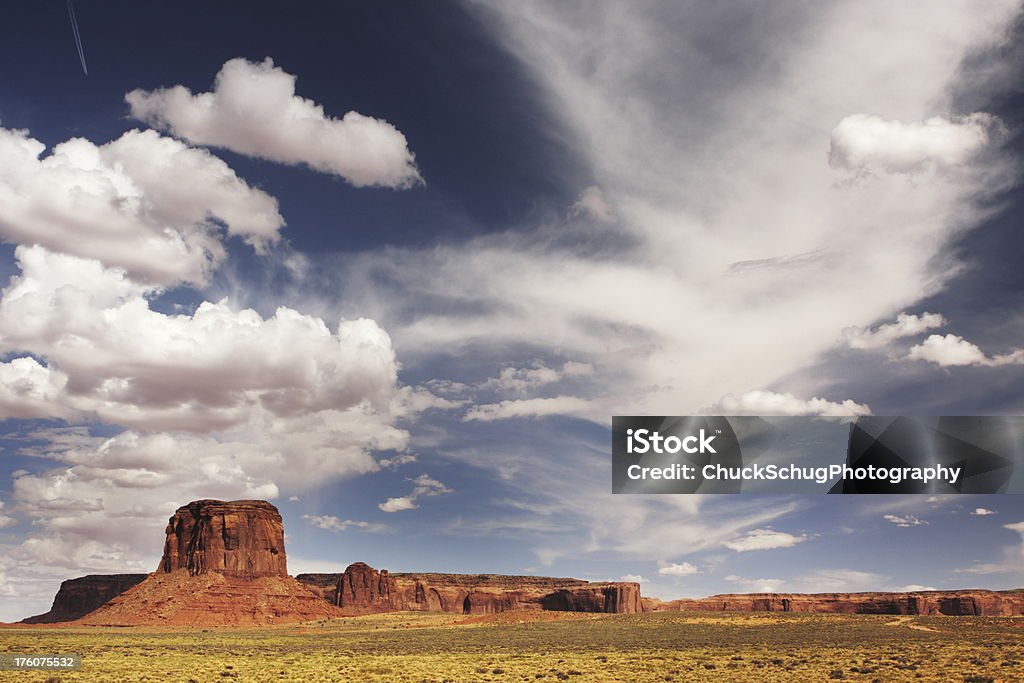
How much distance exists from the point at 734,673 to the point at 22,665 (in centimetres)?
4013

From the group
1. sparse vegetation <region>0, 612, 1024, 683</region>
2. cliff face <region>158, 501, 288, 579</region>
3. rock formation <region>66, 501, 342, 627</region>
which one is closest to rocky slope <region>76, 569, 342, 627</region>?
rock formation <region>66, 501, 342, 627</region>

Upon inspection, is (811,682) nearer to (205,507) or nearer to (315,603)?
(315,603)

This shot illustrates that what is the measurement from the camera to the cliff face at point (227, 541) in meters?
148

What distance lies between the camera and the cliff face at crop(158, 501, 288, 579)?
485 feet

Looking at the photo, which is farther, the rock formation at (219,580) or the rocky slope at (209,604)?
the rock formation at (219,580)

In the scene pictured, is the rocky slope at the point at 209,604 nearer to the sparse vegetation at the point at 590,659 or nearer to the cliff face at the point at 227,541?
the cliff face at the point at 227,541

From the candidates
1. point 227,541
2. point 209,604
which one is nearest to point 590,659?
point 209,604

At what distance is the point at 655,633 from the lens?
7294cm

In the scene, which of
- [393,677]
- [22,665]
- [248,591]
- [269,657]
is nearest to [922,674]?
[393,677]

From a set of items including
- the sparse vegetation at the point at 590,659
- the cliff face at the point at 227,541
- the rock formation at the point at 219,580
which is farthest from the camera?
the cliff face at the point at 227,541

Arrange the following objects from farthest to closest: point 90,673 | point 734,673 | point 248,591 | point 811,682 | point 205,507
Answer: point 205,507 → point 248,591 → point 90,673 → point 734,673 → point 811,682

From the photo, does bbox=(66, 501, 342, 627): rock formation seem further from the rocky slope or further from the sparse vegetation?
the sparse vegetation

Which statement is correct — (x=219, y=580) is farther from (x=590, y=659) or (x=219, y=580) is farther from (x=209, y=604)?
(x=590, y=659)

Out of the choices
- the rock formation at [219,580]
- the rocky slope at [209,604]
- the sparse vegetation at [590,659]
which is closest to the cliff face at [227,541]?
the rock formation at [219,580]
